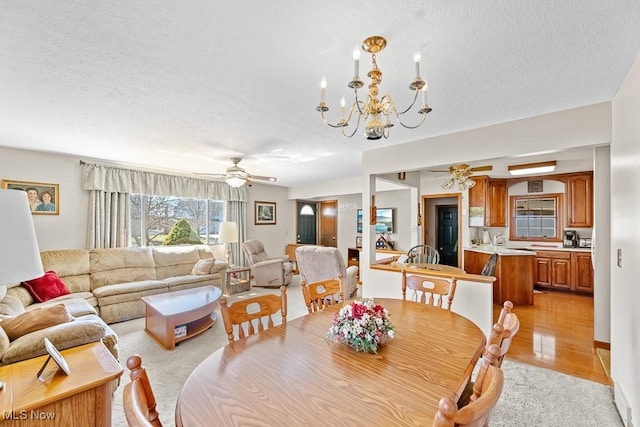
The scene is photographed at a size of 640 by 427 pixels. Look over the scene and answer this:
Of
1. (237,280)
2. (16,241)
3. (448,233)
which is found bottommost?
(237,280)

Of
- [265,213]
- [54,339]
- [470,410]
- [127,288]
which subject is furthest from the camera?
[265,213]

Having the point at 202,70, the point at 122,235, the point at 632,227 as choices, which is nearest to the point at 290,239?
the point at 122,235

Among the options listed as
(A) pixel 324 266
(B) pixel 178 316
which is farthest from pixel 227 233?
(B) pixel 178 316

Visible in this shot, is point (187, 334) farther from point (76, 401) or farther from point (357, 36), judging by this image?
point (357, 36)

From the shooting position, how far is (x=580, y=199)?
16.9 ft

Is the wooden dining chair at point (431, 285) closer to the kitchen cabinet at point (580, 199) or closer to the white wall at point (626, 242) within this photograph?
the white wall at point (626, 242)

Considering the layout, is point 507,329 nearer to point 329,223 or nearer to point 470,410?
point 470,410

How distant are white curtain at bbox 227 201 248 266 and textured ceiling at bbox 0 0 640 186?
340 centimetres

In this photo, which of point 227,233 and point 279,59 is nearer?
point 279,59

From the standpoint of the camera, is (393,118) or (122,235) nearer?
(393,118)

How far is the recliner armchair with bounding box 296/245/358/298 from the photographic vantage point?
4.36 meters

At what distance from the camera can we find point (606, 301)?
9.28ft

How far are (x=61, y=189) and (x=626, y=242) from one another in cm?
644

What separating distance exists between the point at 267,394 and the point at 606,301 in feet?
11.7
